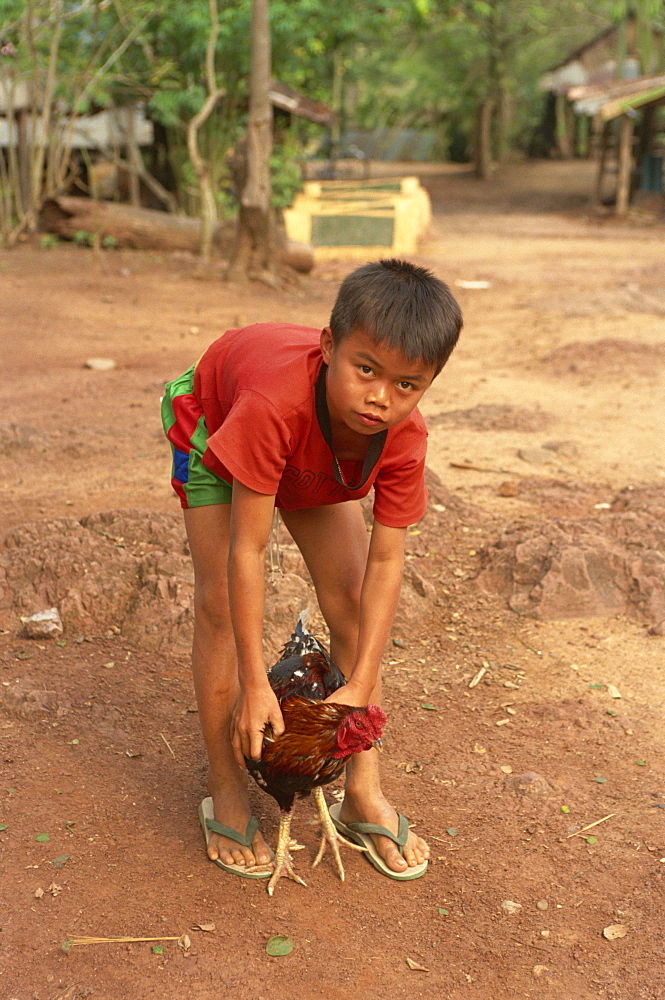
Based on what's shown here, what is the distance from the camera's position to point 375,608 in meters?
2.35

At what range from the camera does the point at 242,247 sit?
12.2m

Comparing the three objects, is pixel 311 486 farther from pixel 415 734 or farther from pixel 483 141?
pixel 483 141

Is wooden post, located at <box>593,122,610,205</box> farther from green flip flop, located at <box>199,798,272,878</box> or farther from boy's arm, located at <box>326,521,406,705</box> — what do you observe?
green flip flop, located at <box>199,798,272,878</box>

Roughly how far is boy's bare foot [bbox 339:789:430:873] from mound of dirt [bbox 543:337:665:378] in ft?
19.4

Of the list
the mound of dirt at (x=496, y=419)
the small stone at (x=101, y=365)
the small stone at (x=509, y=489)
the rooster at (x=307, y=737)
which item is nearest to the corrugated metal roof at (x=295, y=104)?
the small stone at (x=101, y=365)

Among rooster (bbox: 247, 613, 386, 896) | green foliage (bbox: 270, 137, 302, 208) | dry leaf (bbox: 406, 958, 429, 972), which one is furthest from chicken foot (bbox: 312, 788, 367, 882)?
green foliage (bbox: 270, 137, 302, 208)

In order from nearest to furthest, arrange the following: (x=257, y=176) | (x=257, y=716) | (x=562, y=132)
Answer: (x=257, y=716) → (x=257, y=176) → (x=562, y=132)

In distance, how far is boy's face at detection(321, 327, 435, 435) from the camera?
79.7 inches

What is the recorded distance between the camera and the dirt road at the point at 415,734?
2.32 m

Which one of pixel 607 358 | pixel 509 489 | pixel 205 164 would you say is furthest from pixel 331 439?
pixel 205 164

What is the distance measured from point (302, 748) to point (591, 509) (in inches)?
118

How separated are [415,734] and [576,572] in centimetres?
123

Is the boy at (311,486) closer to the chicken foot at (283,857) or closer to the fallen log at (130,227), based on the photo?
the chicken foot at (283,857)

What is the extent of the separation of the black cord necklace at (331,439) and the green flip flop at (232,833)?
999mm
